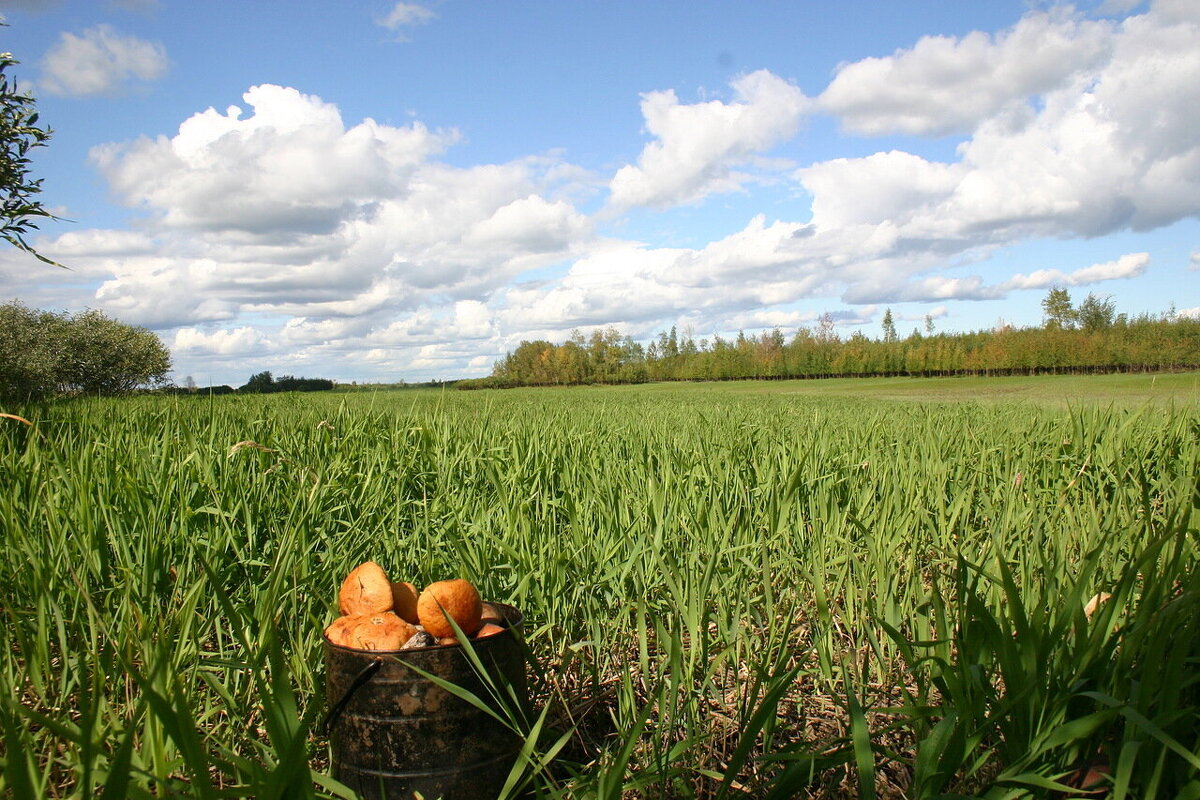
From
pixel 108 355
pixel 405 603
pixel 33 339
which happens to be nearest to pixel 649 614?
pixel 405 603

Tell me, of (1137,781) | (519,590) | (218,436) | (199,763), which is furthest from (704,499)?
(218,436)

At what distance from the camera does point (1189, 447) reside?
445cm

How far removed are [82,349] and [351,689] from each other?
3839 cm

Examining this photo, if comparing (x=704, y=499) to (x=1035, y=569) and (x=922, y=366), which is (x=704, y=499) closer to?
(x=1035, y=569)

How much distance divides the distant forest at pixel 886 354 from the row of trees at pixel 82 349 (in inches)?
1055

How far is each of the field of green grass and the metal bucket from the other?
0.12 meters

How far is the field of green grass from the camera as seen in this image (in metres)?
1.48

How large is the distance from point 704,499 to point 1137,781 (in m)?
1.68

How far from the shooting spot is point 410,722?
68.4 inches

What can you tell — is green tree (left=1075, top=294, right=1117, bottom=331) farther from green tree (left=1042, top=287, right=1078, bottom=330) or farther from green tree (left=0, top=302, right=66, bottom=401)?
green tree (left=0, top=302, right=66, bottom=401)

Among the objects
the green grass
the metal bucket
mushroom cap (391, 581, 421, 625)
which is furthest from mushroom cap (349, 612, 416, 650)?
the green grass

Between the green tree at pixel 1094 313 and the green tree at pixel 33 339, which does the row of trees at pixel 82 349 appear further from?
the green tree at pixel 1094 313

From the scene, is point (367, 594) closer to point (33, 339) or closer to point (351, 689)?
point (351, 689)

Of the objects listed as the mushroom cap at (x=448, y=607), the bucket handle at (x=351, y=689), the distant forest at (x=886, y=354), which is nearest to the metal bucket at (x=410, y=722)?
the bucket handle at (x=351, y=689)
